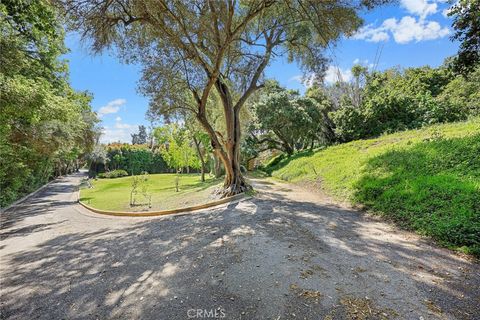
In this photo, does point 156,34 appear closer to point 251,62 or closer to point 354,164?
point 251,62

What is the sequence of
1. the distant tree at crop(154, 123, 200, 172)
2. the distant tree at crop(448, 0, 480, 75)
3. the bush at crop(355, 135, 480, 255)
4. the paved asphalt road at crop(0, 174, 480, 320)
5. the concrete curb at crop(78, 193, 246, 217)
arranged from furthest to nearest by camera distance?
the distant tree at crop(154, 123, 200, 172), the concrete curb at crop(78, 193, 246, 217), the distant tree at crop(448, 0, 480, 75), the bush at crop(355, 135, 480, 255), the paved asphalt road at crop(0, 174, 480, 320)

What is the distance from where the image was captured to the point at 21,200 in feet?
46.9

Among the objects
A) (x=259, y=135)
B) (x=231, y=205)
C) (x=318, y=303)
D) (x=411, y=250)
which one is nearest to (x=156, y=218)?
(x=231, y=205)

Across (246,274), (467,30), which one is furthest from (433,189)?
(467,30)

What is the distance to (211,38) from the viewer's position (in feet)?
24.9

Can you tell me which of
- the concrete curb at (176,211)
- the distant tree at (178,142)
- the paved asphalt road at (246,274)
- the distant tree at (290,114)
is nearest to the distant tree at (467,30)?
the paved asphalt road at (246,274)

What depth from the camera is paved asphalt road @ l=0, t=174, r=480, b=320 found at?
2.44 meters

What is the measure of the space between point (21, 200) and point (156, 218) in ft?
44.1

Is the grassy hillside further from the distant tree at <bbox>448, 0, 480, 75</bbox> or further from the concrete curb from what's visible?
the concrete curb

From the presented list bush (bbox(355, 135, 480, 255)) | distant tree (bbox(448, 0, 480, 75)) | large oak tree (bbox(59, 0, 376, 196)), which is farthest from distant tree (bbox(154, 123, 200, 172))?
distant tree (bbox(448, 0, 480, 75))

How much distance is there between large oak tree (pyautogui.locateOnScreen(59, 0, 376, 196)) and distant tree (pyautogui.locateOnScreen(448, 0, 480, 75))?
270 cm

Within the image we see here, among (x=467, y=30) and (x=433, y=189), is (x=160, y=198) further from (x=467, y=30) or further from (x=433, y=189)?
(x=467, y=30)

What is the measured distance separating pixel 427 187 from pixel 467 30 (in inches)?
209

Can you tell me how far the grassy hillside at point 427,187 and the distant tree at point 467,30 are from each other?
92.3 inches
